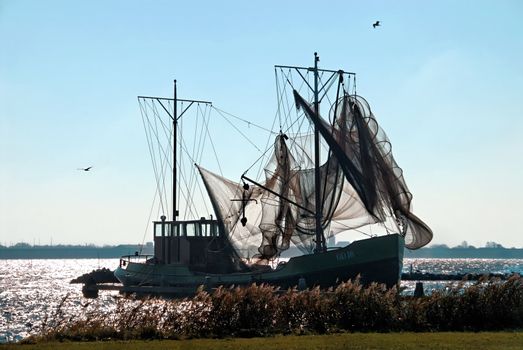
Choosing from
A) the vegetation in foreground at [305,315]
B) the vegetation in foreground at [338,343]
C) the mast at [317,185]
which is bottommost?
the vegetation in foreground at [338,343]

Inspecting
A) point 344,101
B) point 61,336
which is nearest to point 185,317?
point 61,336

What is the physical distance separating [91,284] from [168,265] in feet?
69.8

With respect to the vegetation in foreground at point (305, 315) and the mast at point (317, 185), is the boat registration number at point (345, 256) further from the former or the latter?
the vegetation in foreground at point (305, 315)

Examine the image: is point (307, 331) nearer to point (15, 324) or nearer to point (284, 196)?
point (15, 324)

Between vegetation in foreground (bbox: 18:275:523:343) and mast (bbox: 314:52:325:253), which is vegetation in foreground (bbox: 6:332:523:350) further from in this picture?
mast (bbox: 314:52:325:253)

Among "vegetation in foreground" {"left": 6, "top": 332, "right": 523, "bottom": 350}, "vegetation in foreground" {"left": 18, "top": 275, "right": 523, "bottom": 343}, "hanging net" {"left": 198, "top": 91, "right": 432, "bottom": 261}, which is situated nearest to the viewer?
"vegetation in foreground" {"left": 6, "top": 332, "right": 523, "bottom": 350}

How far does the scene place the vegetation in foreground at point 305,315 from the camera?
83.6 feet

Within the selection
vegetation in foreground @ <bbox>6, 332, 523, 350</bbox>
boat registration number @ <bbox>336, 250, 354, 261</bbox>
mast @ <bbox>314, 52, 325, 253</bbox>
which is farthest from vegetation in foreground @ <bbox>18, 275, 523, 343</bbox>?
mast @ <bbox>314, 52, 325, 253</bbox>

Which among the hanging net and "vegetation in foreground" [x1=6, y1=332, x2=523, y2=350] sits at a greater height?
the hanging net

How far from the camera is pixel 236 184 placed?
69750 millimetres

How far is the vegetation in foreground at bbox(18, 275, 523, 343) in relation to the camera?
25469 mm

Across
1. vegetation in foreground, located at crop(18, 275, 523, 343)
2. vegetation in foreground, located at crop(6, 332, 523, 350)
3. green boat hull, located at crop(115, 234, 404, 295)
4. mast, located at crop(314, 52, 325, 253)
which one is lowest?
vegetation in foreground, located at crop(6, 332, 523, 350)

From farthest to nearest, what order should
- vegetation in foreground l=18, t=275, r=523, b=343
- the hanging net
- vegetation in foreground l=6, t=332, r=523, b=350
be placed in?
1. the hanging net
2. vegetation in foreground l=18, t=275, r=523, b=343
3. vegetation in foreground l=6, t=332, r=523, b=350

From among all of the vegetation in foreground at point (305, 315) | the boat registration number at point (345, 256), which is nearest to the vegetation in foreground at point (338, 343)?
the vegetation in foreground at point (305, 315)
